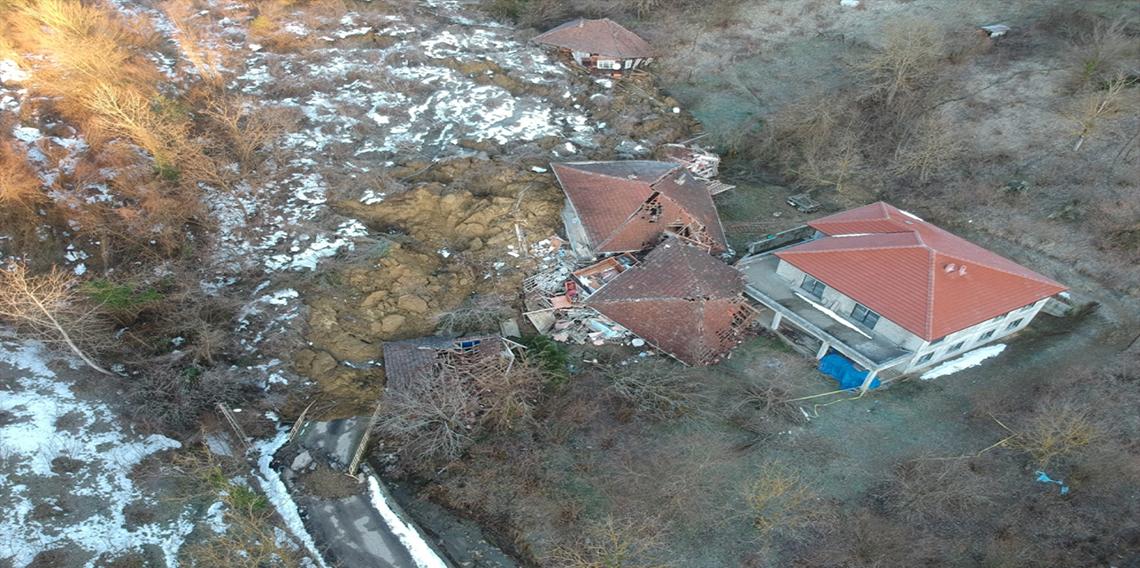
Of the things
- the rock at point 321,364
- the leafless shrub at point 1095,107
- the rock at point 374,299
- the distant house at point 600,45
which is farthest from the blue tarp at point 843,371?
the distant house at point 600,45

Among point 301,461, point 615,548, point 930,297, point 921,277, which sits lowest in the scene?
point 301,461

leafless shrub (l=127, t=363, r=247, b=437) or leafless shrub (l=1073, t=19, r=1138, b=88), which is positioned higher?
leafless shrub (l=1073, t=19, r=1138, b=88)

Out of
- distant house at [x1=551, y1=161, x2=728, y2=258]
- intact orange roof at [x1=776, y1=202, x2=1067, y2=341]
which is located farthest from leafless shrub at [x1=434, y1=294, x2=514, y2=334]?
intact orange roof at [x1=776, y1=202, x2=1067, y2=341]

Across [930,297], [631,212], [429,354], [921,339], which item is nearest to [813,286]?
[930,297]

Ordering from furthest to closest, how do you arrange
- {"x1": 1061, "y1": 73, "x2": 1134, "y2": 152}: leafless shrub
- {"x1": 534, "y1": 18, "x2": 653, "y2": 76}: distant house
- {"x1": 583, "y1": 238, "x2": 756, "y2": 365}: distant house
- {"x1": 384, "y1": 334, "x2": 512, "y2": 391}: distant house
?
{"x1": 534, "y1": 18, "x2": 653, "y2": 76}: distant house → {"x1": 1061, "y1": 73, "x2": 1134, "y2": 152}: leafless shrub → {"x1": 583, "y1": 238, "x2": 756, "y2": 365}: distant house → {"x1": 384, "y1": 334, "x2": 512, "y2": 391}: distant house

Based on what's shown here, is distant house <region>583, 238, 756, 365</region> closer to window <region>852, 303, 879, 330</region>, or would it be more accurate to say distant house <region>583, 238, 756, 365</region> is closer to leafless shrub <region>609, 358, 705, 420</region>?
leafless shrub <region>609, 358, 705, 420</region>

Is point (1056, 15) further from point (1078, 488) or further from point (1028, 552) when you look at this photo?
point (1028, 552)

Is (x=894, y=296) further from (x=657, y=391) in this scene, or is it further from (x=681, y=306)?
(x=657, y=391)
